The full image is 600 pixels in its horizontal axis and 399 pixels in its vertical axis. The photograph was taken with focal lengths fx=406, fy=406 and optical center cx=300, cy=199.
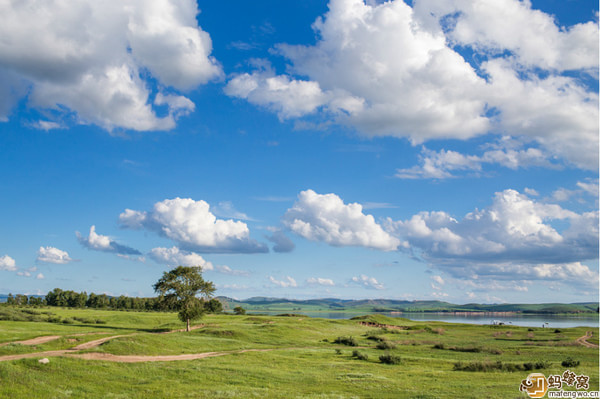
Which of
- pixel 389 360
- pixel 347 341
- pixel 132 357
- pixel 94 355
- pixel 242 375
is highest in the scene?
pixel 94 355

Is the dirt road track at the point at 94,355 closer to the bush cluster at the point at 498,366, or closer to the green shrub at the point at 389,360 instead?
the green shrub at the point at 389,360

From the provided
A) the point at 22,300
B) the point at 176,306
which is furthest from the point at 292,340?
the point at 22,300

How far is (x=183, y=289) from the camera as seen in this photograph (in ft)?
242

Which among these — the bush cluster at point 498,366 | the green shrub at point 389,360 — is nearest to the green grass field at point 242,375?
the bush cluster at point 498,366

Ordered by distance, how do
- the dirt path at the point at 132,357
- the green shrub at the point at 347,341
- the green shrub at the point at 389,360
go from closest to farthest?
1. the dirt path at the point at 132,357
2. the green shrub at the point at 389,360
3. the green shrub at the point at 347,341

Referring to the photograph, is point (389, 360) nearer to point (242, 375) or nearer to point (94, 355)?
point (242, 375)

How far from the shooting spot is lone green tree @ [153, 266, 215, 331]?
238ft

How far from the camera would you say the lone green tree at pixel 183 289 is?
7269 cm

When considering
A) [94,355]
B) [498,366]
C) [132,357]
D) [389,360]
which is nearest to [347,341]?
[389,360]

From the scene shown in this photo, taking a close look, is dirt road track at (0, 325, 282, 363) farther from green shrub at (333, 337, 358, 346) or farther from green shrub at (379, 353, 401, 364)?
green shrub at (333, 337, 358, 346)

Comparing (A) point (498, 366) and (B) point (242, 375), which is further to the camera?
(A) point (498, 366)

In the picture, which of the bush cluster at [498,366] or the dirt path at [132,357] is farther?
the bush cluster at [498,366]

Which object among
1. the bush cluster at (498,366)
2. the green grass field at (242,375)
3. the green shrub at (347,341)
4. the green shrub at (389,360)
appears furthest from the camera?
the green shrub at (347,341)

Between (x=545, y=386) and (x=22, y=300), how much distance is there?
661 feet
